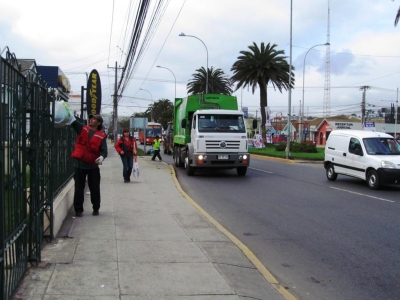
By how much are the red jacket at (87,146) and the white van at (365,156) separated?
385 inches

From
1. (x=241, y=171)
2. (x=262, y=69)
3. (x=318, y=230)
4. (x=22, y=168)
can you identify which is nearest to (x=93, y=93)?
(x=241, y=171)

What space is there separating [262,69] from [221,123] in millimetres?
28563

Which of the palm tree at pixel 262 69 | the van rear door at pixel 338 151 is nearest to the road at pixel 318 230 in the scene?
the van rear door at pixel 338 151

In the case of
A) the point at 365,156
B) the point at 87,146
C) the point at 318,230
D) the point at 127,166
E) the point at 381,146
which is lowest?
the point at 318,230

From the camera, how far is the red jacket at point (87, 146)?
8.10 metres

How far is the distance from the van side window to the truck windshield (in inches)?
170

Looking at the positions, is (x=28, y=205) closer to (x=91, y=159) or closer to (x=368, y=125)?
(x=91, y=159)

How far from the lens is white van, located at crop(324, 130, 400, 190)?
47.7 feet

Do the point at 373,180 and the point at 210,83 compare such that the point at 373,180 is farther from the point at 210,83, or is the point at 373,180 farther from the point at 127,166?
the point at 210,83

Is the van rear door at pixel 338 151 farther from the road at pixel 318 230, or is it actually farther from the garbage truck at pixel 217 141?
the garbage truck at pixel 217 141

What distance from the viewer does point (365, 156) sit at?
608 inches

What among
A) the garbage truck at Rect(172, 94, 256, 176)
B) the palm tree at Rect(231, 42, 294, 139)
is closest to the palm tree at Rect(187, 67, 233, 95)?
the palm tree at Rect(231, 42, 294, 139)

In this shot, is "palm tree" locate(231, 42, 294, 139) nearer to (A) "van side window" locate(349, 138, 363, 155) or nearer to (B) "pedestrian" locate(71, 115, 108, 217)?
(A) "van side window" locate(349, 138, 363, 155)

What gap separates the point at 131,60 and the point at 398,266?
51.2 feet
